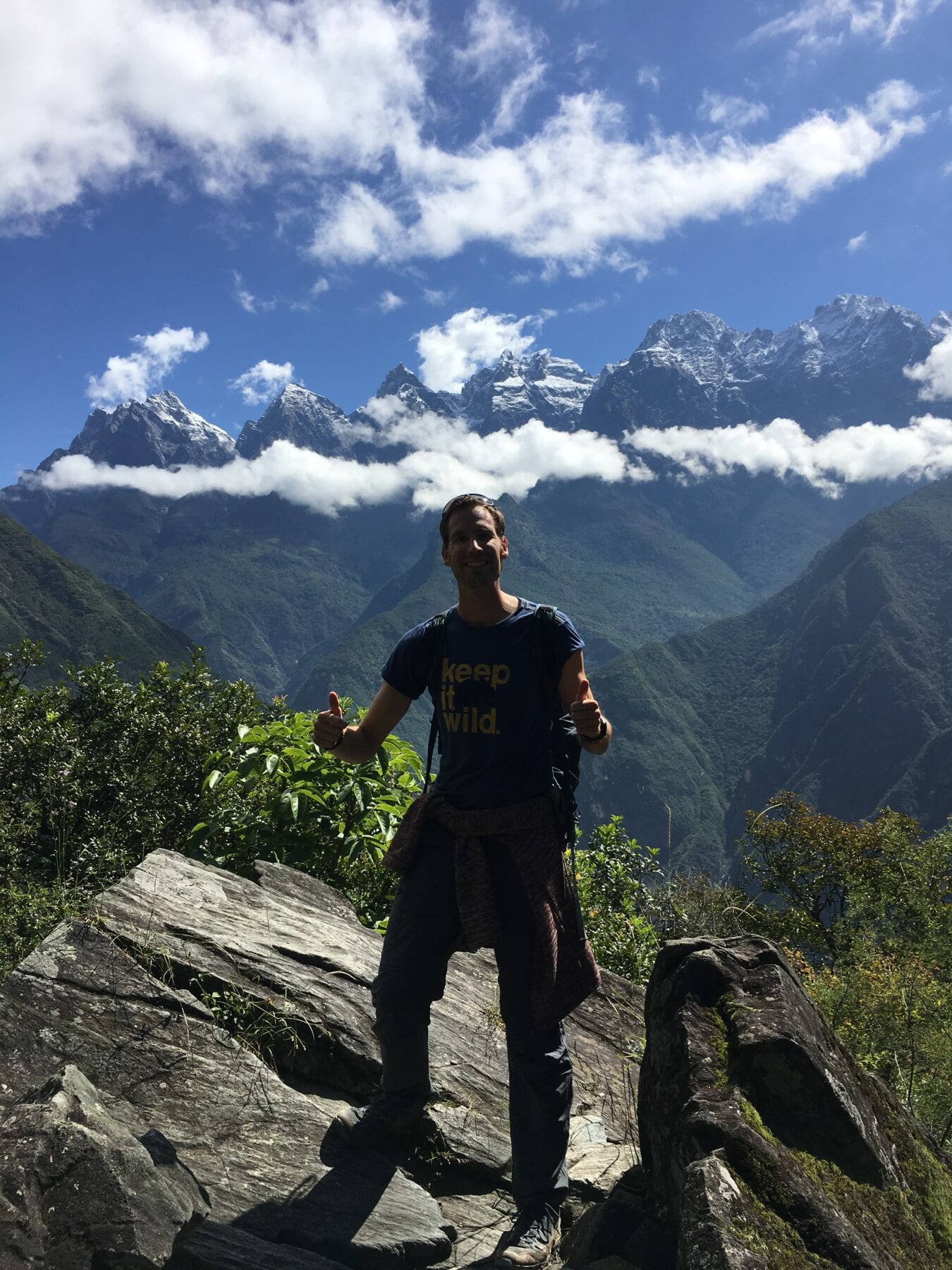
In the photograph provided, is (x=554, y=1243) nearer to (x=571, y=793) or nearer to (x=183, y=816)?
(x=571, y=793)

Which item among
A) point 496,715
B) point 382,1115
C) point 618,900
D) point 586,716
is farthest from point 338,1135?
point 618,900

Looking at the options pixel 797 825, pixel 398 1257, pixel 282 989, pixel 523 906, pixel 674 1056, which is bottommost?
pixel 398 1257

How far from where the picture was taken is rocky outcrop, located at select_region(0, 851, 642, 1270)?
407 cm

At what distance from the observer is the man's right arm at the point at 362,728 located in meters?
4.77

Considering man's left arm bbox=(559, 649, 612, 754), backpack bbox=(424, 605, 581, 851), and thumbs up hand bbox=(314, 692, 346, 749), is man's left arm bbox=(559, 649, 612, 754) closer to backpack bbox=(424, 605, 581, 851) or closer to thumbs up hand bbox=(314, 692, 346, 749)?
backpack bbox=(424, 605, 581, 851)

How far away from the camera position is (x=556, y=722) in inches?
183

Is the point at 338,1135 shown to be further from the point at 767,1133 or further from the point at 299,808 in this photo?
the point at 299,808

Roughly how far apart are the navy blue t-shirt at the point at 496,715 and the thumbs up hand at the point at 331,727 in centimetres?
50

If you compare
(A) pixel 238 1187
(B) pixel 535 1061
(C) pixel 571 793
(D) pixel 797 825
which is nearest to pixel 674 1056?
(B) pixel 535 1061

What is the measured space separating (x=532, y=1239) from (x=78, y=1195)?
2.15 m

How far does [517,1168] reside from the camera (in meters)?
4.36

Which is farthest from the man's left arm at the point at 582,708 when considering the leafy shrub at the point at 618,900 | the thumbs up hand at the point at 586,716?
the leafy shrub at the point at 618,900

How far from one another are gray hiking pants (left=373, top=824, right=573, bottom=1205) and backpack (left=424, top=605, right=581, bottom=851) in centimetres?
45

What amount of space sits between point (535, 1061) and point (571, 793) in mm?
1397
